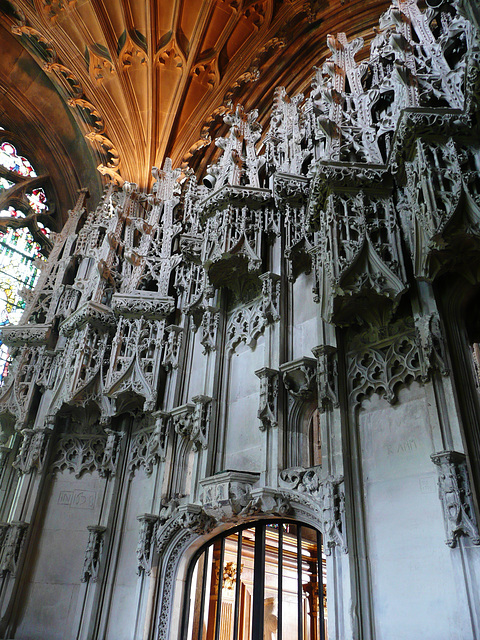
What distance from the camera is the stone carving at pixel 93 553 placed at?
811cm

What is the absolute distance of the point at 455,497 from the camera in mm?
5070

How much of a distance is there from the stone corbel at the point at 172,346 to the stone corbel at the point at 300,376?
8.35 feet

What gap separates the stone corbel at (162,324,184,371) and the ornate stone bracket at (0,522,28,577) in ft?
11.1

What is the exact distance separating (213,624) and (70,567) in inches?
104

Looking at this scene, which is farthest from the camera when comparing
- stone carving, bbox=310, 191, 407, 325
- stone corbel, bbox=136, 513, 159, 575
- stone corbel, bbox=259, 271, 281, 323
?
stone corbel, bbox=259, 271, 281, 323

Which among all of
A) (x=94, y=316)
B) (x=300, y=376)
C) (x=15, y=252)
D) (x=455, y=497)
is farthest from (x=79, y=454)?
(x=15, y=252)

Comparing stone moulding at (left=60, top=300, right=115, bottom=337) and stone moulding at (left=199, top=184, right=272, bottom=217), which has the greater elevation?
stone moulding at (left=199, top=184, right=272, bottom=217)

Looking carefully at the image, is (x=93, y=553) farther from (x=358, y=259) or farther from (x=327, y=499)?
(x=358, y=259)

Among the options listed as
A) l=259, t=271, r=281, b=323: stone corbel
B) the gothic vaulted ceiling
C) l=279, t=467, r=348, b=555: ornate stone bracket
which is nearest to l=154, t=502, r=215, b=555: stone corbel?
l=279, t=467, r=348, b=555: ornate stone bracket

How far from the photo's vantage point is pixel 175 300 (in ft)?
33.1

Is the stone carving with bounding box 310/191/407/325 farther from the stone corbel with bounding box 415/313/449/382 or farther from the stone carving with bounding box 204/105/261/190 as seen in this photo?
the stone carving with bounding box 204/105/261/190

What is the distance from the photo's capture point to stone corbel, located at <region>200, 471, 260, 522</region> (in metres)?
6.67

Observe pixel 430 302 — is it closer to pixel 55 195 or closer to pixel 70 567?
pixel 70 567

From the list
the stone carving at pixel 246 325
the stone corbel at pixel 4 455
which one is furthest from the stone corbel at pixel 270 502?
the stone corbel at pixel 4 455
